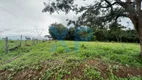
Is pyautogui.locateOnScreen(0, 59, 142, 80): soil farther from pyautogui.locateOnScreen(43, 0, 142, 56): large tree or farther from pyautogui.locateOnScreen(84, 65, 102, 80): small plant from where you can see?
pyautogui.locateOnScreen(43, 0, 142, 56): large tree

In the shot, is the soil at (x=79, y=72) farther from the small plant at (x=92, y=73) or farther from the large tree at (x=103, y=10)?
the large tree at (x=103, y=10)

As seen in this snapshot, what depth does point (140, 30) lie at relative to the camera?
309 inches

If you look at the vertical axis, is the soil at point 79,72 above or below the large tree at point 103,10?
below

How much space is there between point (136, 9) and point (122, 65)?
2782 mm

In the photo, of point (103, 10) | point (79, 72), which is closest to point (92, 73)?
point (79, 72)

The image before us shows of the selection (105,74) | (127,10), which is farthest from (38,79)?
(127,10)

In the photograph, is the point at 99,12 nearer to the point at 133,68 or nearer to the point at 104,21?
the point at 104,21

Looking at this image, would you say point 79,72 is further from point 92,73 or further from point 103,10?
point 103,10

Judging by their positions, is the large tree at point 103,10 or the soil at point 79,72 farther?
the large tree at point 103,10

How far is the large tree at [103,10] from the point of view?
309 inches

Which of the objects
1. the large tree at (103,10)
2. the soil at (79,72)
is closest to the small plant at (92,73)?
the soil at (79,72)

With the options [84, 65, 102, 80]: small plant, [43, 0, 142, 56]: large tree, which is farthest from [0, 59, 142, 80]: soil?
[43, 0, 142, 56]: large tree

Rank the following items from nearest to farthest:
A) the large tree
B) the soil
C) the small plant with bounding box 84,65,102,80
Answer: the small plant with bounding box 84,65,102,80, the soil, the large tree

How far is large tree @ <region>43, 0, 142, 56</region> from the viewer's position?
25.7 ft
